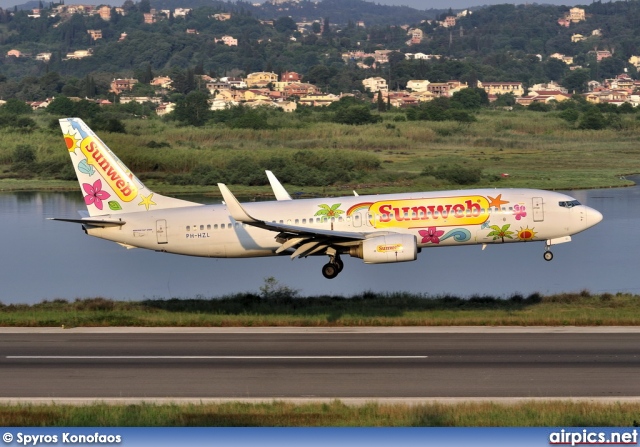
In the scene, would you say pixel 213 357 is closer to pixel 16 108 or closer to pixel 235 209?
pixel 235 209

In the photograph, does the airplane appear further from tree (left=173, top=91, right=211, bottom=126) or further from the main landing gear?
tree (left=173, top=91, right=211, bottom=126)

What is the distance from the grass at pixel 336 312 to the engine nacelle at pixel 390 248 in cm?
241

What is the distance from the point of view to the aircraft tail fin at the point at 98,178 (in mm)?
51781

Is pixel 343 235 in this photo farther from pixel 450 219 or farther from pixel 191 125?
pixel 191 125

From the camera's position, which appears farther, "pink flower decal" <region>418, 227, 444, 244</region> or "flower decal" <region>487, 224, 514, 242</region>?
"flower decal" <region>487, 224, 514, 242</region>

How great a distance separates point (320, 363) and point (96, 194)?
60.1ft

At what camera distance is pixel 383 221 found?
161ft

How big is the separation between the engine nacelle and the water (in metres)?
16.0

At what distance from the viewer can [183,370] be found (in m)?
36.9

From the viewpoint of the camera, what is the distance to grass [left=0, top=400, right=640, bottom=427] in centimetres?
2920

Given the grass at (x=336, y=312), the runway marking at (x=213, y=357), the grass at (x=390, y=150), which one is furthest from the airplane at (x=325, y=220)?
the grass at (x=390, y=150)

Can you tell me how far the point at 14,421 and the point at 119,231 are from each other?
21.8 m

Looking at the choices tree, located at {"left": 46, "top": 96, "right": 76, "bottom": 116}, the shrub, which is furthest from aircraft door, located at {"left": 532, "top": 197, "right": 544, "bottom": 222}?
tree, located at {"left": 46, "top": 96, "right": 76, "bottom": 116}

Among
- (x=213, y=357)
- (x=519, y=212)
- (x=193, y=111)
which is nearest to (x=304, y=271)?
(x=519, y=212)
